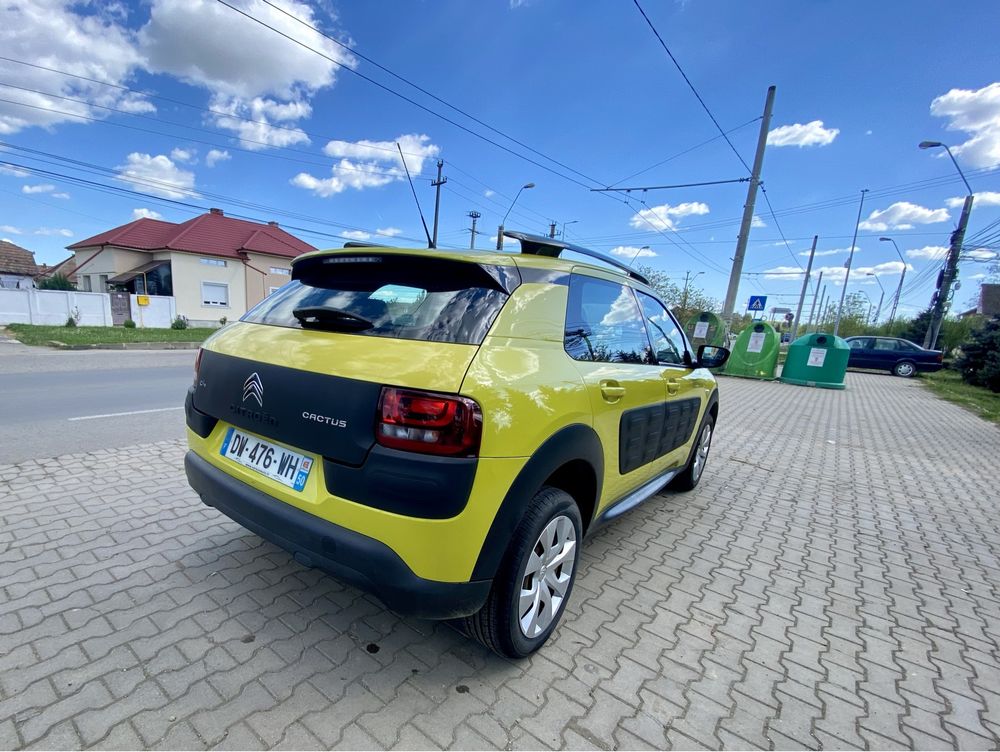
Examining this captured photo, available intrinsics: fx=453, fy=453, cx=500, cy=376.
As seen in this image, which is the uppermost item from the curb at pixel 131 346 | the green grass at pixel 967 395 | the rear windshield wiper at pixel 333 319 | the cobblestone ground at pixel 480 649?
the rear windshield wiper at pixel 333 319

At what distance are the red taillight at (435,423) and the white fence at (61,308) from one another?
25.2 meters

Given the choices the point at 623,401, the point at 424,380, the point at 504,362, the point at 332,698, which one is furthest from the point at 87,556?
the point at 623,401

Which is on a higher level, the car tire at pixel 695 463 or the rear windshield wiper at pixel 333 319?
the rear windshield wiper at pixel 333 319

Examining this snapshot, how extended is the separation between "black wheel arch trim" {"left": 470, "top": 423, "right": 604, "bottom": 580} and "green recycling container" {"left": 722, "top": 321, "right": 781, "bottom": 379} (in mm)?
14166

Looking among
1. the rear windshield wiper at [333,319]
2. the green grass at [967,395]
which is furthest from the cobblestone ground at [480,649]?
the green grass at [967,395]

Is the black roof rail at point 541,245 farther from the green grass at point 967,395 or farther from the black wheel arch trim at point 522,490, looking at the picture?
the green grass at point 967,395

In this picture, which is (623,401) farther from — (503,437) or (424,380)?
(424,380)

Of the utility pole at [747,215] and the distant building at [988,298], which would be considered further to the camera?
the distant building at [988,298]

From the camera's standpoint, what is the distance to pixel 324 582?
239 centimetres

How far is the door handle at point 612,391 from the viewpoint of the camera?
2197 mm

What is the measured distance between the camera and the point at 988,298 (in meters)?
40.3

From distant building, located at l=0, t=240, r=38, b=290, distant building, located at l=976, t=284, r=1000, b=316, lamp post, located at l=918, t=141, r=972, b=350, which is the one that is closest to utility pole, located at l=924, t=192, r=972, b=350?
lamp post, located at l=918, t=141, r=972, b=350

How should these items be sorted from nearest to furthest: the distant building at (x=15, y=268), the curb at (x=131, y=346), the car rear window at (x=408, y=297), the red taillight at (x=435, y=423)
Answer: the red taillight at (x=435, y=423), the car rear window at (x=408, y=297), the curb at (x=131, y=346), the distant building at (x=15, y=268)

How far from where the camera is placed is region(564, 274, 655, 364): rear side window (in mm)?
2184
